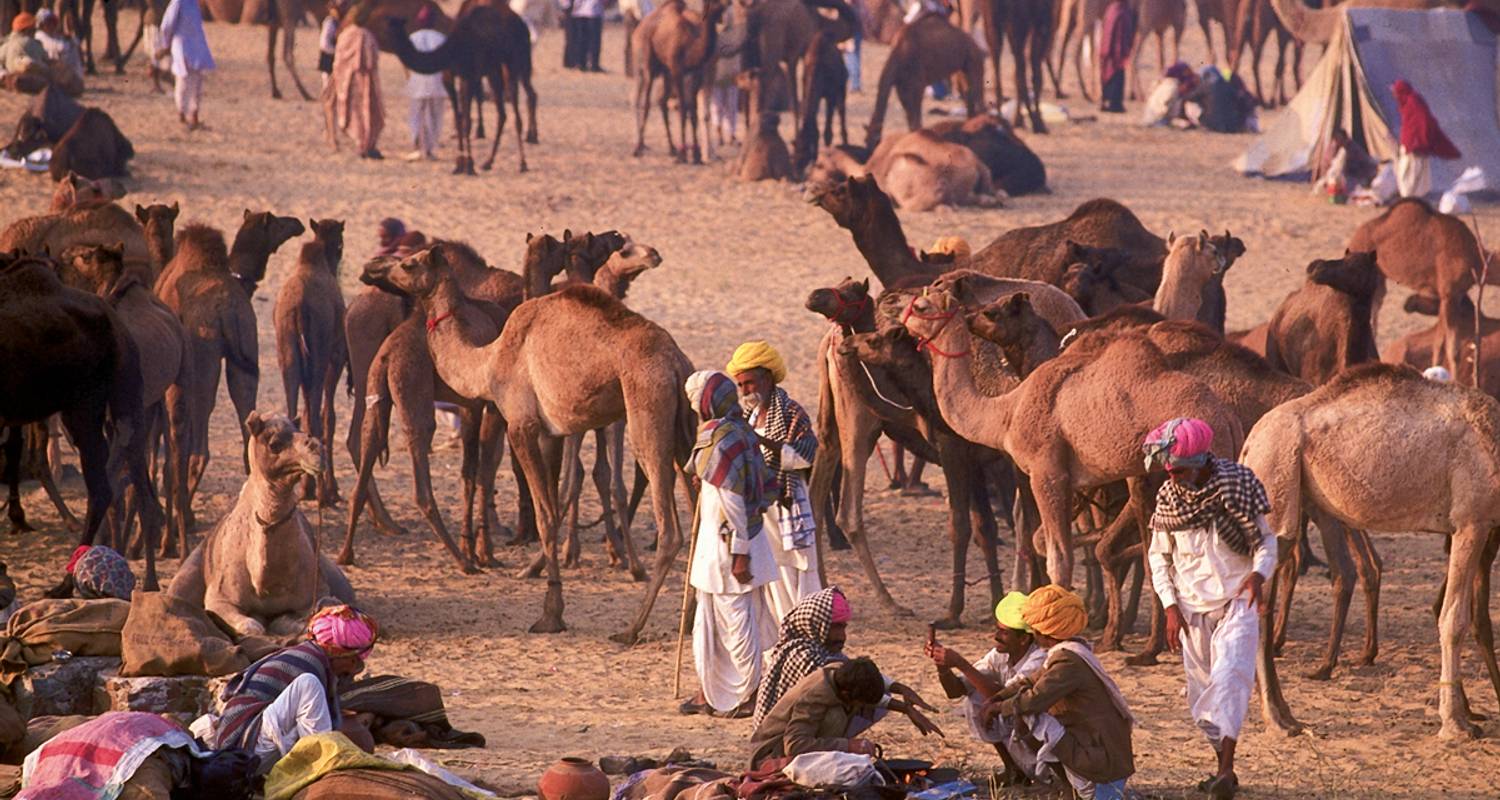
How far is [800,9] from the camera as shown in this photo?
965 inches

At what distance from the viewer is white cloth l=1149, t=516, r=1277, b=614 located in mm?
7531

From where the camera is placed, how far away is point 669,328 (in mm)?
17766

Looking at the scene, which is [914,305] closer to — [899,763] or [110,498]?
[899,763]

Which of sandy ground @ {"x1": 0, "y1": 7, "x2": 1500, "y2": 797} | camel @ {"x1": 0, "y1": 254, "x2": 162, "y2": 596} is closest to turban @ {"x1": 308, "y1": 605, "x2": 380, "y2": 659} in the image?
sandy ground @ {"x1": 0, "y1": 7, "x2": 1500, "y2": 797}

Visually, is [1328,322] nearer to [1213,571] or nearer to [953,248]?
[953,248]

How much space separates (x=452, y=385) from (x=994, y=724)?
4.77m

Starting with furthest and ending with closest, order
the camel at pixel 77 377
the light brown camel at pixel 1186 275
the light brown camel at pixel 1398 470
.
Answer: the light brown camel at pixel 1186 275 → the camel at pixel 77 377 → the light brown camel at pixel 1398 470

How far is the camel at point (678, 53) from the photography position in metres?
23.6

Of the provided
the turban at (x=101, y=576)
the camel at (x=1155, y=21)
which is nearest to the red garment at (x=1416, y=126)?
the camel at (x=1155, y=21)

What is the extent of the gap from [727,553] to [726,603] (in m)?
0.21

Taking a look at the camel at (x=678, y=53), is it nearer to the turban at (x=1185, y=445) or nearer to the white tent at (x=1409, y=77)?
the white tent at (x=1409, y=77)

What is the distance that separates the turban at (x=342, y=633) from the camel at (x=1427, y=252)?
10232mm

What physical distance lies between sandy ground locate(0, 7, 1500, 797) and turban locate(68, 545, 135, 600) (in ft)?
4.37

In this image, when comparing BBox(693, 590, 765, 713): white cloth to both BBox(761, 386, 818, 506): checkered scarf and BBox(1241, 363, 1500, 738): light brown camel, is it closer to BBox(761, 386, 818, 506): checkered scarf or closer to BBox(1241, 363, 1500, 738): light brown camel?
BBox(761, 386, 818, 506): checkered scarf
